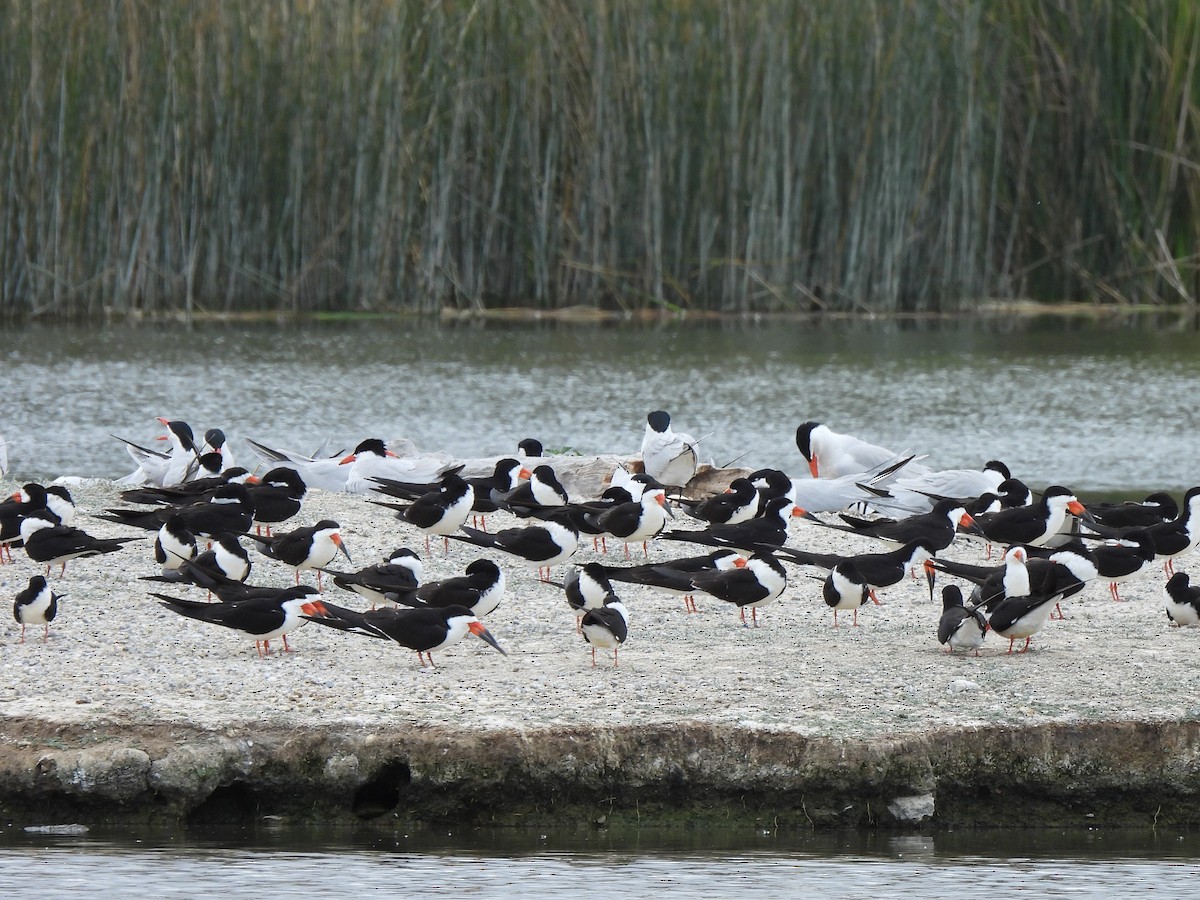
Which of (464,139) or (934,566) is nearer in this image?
(934,566)

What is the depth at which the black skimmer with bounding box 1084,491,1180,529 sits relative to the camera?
1155cm

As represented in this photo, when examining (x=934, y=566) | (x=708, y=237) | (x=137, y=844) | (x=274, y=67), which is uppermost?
(x=274, y=67)

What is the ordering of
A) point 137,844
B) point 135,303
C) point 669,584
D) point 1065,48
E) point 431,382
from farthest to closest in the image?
1. point 1065,48
2. point 135,303
3. point 431,382
4. point 669,584
5. point 137,844

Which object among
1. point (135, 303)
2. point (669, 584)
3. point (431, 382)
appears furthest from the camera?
point (135, 303)

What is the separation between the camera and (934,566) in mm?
9508

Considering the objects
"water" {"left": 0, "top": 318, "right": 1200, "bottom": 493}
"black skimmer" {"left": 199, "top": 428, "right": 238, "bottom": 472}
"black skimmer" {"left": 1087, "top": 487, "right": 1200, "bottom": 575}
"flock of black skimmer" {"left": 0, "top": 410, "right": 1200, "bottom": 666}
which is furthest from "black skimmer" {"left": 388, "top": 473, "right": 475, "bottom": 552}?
"water" {"left": 0, "top": 318, "right": 1200, "bottom": 493}

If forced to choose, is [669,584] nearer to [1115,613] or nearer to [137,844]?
[1115,613]

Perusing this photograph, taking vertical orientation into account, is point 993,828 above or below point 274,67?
below

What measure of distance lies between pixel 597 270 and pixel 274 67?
17.7ft

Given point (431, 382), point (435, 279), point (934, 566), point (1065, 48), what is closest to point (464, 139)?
point (435, 279)

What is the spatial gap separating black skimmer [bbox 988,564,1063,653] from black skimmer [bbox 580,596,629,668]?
1582 millimetres

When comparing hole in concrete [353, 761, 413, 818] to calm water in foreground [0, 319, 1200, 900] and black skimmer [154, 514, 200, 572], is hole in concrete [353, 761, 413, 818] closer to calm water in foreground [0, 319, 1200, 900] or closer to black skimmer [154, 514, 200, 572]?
calm water in foreground [0, 319, 1200, 900]

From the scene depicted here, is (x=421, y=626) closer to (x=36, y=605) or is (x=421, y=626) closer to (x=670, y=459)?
(x=36, y=605)

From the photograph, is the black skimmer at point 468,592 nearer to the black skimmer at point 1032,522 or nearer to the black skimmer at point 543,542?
the black skimmer at point 543,542
